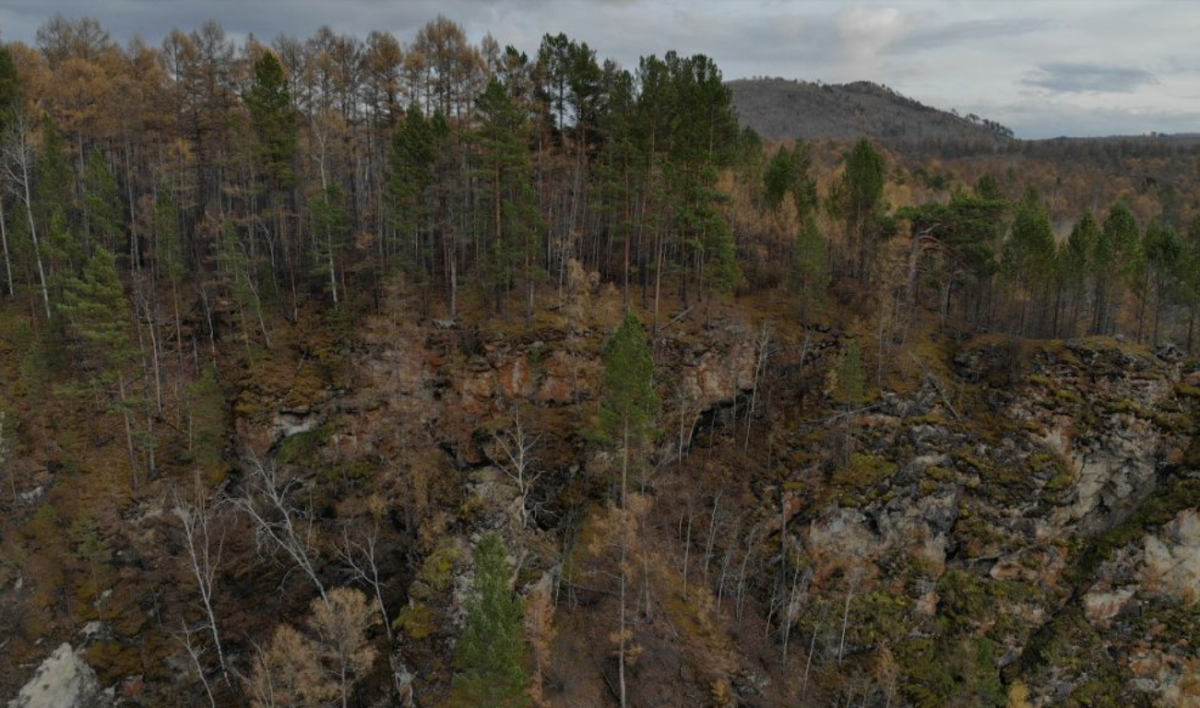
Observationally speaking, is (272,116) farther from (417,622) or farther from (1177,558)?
(1177,558)

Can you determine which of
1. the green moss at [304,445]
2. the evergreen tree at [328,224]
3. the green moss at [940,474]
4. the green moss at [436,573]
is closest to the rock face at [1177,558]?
the green moss at [940,474]

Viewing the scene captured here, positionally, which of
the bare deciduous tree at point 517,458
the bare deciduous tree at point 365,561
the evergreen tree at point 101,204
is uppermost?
the evergreen tree at point 101,204

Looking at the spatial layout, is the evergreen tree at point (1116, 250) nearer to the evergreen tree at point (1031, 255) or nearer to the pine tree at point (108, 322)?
the evergreen tree at point (1031, 255)

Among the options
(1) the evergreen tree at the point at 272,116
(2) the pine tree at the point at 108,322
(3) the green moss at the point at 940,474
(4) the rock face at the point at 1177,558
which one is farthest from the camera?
(1) the evergreen tree at the point at 272,116

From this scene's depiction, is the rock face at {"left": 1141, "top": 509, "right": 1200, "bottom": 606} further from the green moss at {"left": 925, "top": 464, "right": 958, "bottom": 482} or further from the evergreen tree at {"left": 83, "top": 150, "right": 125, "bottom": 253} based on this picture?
the evergreen tree at {"left": 83, "top": 150, "right": 125, "bottom": 253}

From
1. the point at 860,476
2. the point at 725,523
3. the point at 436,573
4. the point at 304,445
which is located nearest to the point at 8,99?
the point at 304,445

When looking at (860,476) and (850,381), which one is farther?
(860,476)
